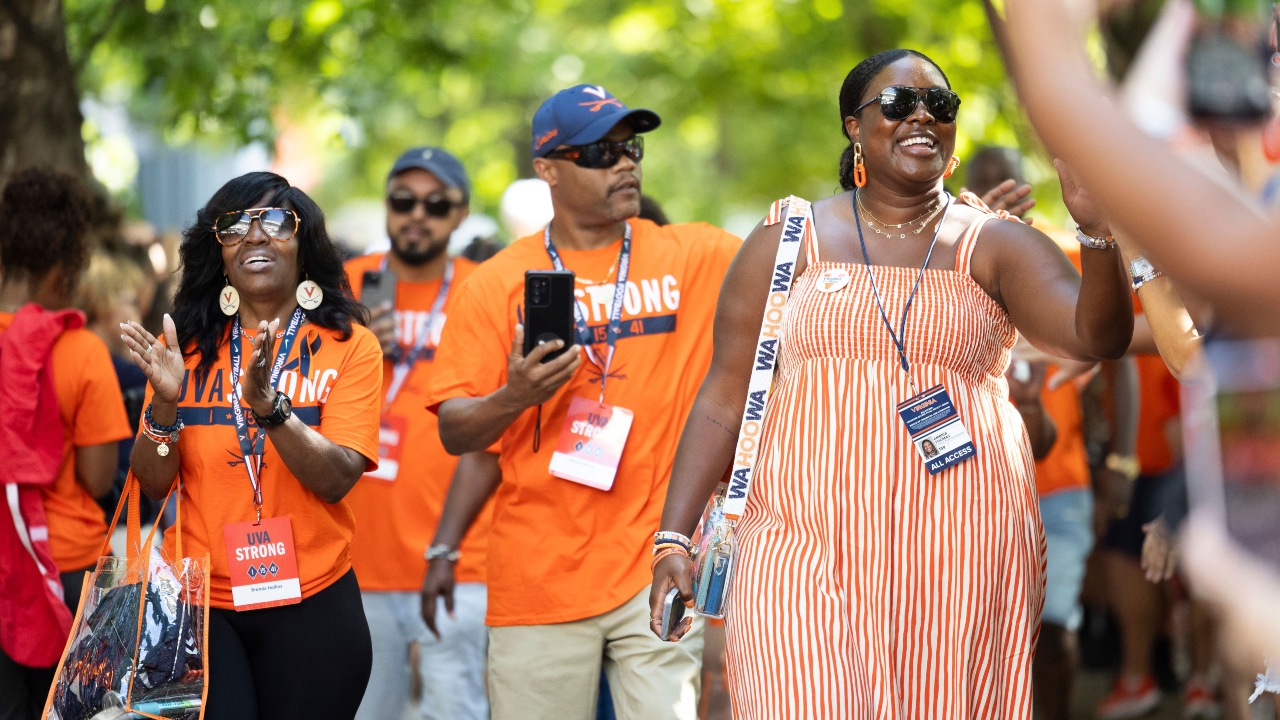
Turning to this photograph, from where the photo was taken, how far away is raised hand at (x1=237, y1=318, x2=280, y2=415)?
4.38 metres

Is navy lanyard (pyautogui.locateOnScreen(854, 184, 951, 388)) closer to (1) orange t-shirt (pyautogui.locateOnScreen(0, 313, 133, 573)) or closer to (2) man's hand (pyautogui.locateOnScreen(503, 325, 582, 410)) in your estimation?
(2) man's hand (pyautogui.locateOnScreen(503, 325, 582, 410))

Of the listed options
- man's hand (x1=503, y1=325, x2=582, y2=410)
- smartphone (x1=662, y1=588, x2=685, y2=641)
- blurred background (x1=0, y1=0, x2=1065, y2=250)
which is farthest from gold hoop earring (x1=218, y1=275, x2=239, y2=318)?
blurred background (x1=0, y1=0, x2=1065, y2=250)

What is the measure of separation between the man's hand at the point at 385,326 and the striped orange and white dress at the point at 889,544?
9.84 feet

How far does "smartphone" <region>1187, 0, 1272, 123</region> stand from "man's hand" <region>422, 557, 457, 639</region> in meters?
4.25

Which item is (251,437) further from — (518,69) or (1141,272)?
(518,69)

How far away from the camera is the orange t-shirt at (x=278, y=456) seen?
461 cm

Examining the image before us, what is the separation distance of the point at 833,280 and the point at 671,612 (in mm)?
1020

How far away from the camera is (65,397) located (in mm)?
5480

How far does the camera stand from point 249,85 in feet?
32.7

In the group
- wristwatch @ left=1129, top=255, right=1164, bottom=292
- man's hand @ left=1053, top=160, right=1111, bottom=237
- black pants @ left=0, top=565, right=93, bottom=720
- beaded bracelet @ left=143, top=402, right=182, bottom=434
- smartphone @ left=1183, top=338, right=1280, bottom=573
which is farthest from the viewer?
black pants @ left=0, top=565, right=93, bottom=720

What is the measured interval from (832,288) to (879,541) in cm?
69

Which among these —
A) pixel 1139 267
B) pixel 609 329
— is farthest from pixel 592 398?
pixel 1139 267

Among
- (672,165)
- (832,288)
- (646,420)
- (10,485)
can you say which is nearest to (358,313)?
(646,420)

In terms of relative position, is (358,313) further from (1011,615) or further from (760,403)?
(1011,615)
